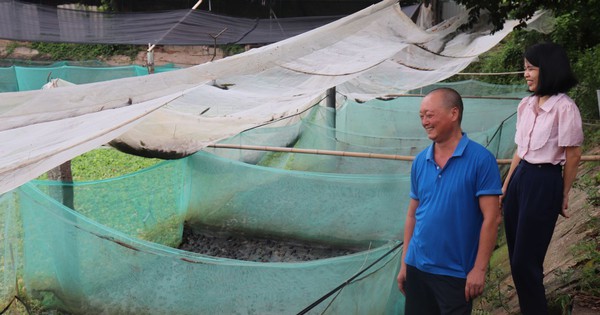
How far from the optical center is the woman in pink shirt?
221 cm

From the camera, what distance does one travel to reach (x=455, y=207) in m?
1.91

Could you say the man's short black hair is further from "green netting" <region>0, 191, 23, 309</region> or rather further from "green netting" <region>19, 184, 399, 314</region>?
"green netting" <region>0, 191, 23, 309</region>

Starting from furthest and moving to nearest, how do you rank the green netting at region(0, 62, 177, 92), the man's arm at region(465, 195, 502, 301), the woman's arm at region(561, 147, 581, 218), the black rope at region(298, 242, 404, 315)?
the green netting at region(0, 62, 177, 92)
the black rope at region(298, 242, 404, 315)
the woman's arm at region(561, 147, 581, 218)
the man's arm at region(465, 195, 502, 301)

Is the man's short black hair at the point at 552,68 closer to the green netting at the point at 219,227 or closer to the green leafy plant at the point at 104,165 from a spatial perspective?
the green netting at the point at 219,227

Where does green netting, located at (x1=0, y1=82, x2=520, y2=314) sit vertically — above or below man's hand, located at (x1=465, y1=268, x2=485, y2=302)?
below

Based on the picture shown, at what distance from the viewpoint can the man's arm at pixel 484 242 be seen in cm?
Answer: 187

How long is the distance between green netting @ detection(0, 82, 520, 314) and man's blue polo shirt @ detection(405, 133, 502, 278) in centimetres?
78

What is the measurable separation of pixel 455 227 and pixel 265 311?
118 cm

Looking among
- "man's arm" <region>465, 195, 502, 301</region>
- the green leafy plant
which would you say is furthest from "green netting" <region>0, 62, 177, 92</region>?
"man's arm" <region>465, 195, 502, 301</region>

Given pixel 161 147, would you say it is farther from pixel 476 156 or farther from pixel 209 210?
pixel 476 156

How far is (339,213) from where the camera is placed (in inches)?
172

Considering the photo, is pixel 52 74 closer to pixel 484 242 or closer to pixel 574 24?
pixel 574 24

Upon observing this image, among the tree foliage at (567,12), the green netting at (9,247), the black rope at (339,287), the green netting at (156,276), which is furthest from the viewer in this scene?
the tree foliage at (567,12)

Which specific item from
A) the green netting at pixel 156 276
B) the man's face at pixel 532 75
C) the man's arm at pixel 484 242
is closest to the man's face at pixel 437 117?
the man's arm at pixel 484 242
